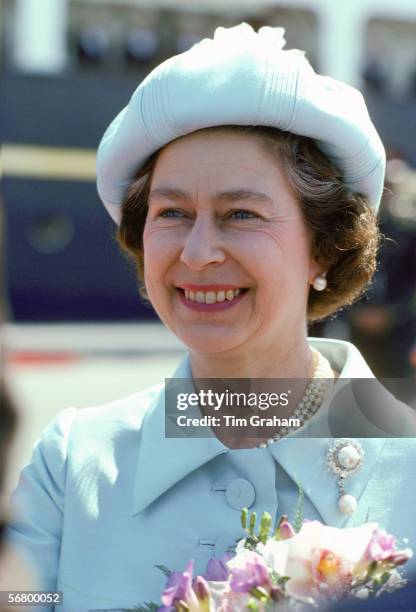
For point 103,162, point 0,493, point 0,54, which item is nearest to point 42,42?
point 0,54

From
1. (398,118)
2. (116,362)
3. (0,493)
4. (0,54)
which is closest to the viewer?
(0,493)

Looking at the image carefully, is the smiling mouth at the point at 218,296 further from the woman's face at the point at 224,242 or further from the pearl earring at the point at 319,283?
the pearl earring at the point at 319,283

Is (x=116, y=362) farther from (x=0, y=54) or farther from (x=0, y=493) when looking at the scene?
(x=0, y=493)

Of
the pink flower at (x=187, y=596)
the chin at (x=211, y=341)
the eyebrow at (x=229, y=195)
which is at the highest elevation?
the eyebrow at (x=229, y=195)

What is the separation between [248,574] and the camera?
1.28 metres

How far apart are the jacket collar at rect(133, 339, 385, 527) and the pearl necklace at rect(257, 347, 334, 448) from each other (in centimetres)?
2

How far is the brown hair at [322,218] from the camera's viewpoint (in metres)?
1.69

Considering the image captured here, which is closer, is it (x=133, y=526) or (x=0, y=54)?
(x=133, y=526)

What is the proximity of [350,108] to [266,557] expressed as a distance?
735 millimetres

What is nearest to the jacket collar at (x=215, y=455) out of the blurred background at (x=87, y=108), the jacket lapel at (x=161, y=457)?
the jacket lapel at (x=161, y=457)

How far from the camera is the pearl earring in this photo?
1883 mm

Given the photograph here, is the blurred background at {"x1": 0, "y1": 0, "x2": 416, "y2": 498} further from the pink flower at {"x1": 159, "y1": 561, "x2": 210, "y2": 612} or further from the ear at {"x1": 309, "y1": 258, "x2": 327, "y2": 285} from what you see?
the pink flower at {"x1": 159, "y1": 561, "x2": 210, "y2": 612}

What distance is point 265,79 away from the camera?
1.61 metres

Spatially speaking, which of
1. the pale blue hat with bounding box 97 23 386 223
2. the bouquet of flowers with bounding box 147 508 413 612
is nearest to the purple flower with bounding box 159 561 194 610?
the bouquet of flowers with bounding box 147 508 413 612
